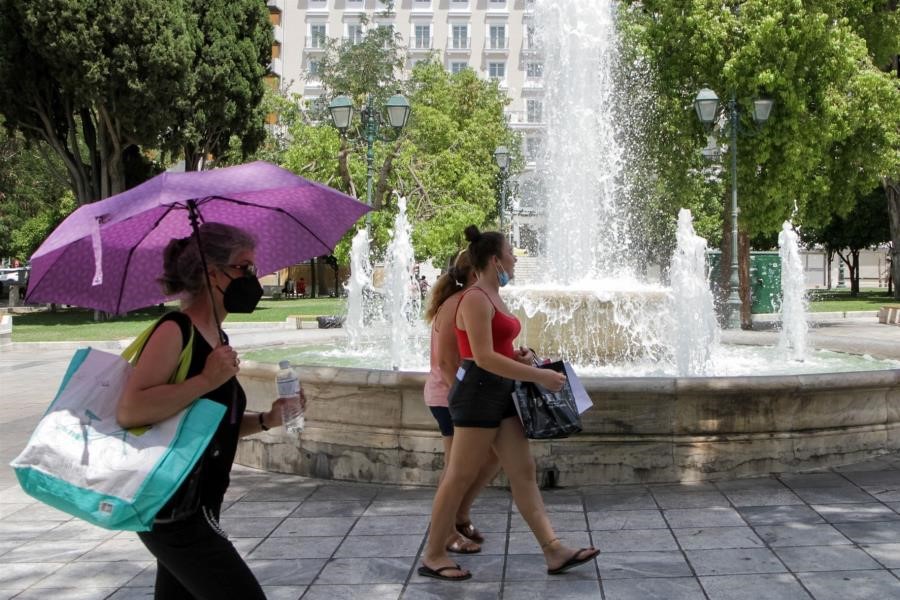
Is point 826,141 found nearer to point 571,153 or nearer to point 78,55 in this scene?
point 571,153

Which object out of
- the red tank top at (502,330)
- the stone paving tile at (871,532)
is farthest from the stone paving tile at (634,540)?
the red tank top at (502,330)

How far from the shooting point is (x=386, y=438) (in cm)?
661

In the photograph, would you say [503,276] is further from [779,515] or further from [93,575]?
[93,575]

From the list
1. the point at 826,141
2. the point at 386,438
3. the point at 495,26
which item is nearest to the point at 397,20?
the point at 495,26

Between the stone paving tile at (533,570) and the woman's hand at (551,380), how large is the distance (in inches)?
37.3

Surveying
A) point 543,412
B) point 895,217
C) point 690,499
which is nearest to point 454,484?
point 543,412

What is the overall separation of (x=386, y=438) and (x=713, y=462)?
2187 mm

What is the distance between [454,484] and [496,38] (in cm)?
7396

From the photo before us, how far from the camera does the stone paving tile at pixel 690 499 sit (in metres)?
5.82

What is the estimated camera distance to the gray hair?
2977 millimetres

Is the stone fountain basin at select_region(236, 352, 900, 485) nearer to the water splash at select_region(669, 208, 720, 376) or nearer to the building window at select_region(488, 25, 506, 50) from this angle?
the water splash at select_region(669, 208, 720, 376)

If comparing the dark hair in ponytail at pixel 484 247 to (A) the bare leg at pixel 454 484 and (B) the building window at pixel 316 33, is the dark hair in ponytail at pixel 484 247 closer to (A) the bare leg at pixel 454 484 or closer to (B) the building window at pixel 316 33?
(A) the bare leg at pixel 454 484

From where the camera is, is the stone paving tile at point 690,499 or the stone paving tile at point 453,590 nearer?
the stone paving tile at point 453,590

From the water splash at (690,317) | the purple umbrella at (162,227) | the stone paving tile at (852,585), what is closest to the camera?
the purple umbrella at (162,227)
